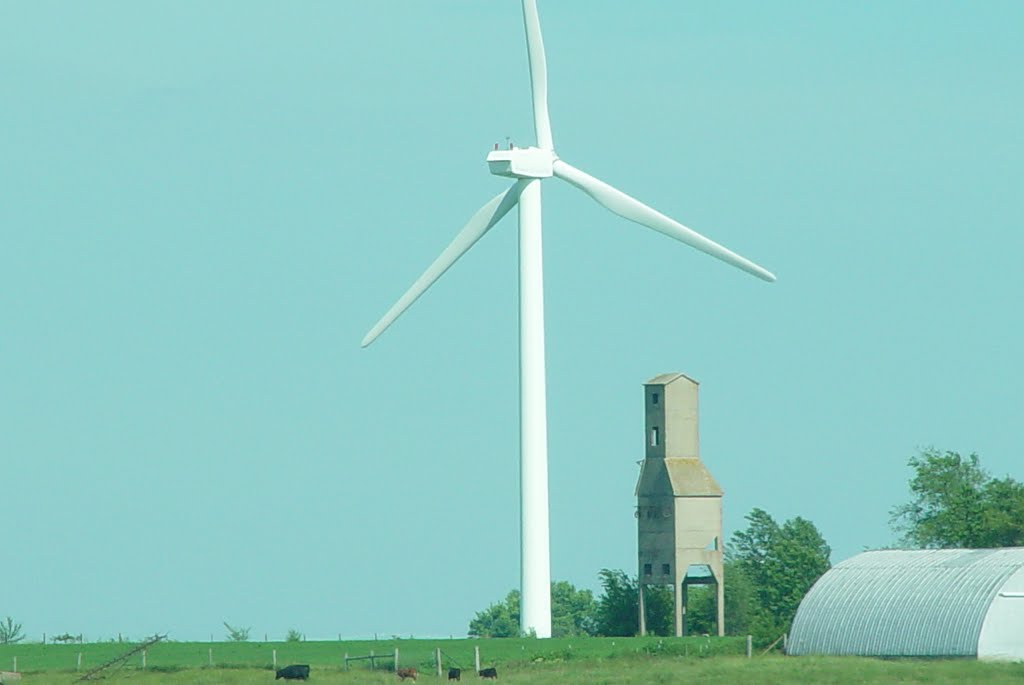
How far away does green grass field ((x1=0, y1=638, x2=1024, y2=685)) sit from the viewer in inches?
2734

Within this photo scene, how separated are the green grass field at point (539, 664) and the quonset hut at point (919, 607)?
1578 millimetres

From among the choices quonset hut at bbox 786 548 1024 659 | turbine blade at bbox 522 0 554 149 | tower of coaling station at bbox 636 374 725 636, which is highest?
turbine blade at bbox 522 0 554 149

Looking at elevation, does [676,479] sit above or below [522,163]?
below

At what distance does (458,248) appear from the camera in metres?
91.9

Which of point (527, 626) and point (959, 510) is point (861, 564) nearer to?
point (527, 626)

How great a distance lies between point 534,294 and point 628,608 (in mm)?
21769

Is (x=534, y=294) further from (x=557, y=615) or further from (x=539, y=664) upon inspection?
(x=557, y=615)

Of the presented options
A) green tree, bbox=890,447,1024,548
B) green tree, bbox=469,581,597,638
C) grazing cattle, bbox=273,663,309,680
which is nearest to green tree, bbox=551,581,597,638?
green tree, bbox=469,581,597,638

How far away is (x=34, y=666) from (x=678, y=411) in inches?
1300

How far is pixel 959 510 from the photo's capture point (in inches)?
4281

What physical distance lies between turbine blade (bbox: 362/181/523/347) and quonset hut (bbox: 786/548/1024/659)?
19641 millimetres

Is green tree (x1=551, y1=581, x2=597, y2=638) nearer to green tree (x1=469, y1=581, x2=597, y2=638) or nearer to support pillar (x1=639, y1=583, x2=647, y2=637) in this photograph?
green tree (x1=469, y1=581, x2=597, y2=638)

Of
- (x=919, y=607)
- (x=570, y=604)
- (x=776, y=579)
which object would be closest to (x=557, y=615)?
(x=570, y=604)

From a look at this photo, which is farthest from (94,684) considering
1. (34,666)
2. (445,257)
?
(445,257)
